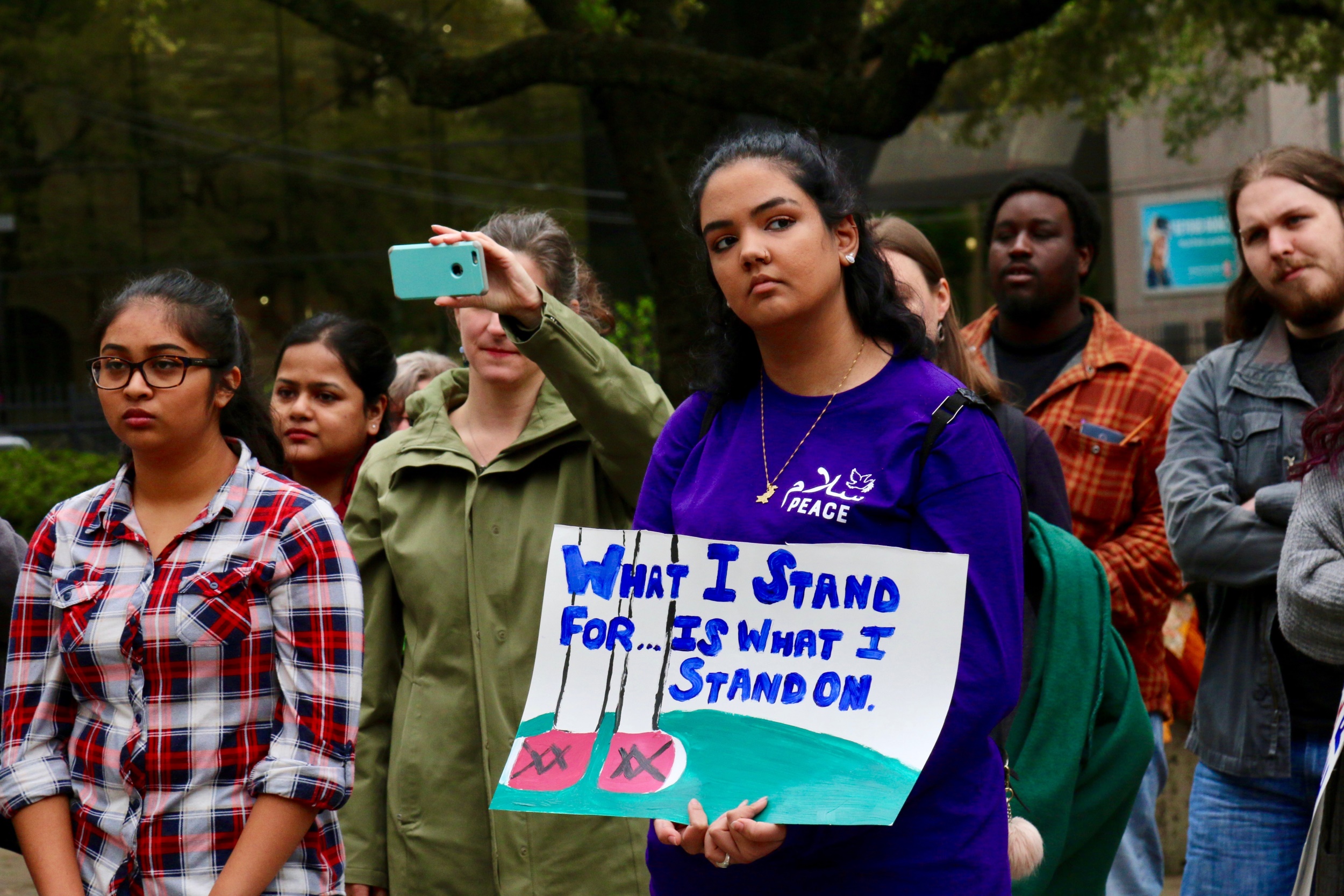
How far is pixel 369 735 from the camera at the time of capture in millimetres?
3295

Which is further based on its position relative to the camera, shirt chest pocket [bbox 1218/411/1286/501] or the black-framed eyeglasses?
shirt chest pocket [bbox 1218/411/1286/501]

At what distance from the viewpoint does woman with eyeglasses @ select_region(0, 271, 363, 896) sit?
2.47 metres

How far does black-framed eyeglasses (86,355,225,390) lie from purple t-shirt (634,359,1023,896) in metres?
0.98

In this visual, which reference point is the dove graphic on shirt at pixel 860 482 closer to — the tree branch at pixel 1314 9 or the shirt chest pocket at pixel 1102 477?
the shirt chest pocket at pixel 1102 477

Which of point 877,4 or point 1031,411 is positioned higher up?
point 877,4

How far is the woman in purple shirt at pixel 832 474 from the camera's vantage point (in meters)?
2.21

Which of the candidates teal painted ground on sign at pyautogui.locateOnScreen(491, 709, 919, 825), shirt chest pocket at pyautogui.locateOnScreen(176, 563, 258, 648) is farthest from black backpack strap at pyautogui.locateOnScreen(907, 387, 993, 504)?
shirt chest pocket at pyautogui.locateOnScreen(176, 563, 258, 648)

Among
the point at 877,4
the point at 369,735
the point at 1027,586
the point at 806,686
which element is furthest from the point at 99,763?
the point at 877,4

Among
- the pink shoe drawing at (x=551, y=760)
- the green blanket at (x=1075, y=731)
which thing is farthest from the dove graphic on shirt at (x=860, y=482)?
the green blanket at (x=1075, y=731)

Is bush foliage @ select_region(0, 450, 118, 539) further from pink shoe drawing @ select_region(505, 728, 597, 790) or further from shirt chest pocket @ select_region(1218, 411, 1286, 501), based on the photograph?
pink shoe drawing @ select_region(505, 728, 597, 790)

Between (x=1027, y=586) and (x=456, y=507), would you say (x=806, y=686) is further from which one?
(x=456, y=507)

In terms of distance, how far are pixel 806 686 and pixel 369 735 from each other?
1.39 meters

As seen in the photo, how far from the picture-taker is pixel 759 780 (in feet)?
7.03

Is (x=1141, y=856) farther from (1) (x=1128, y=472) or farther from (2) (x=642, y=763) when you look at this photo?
(2) (x=642, y=763)
